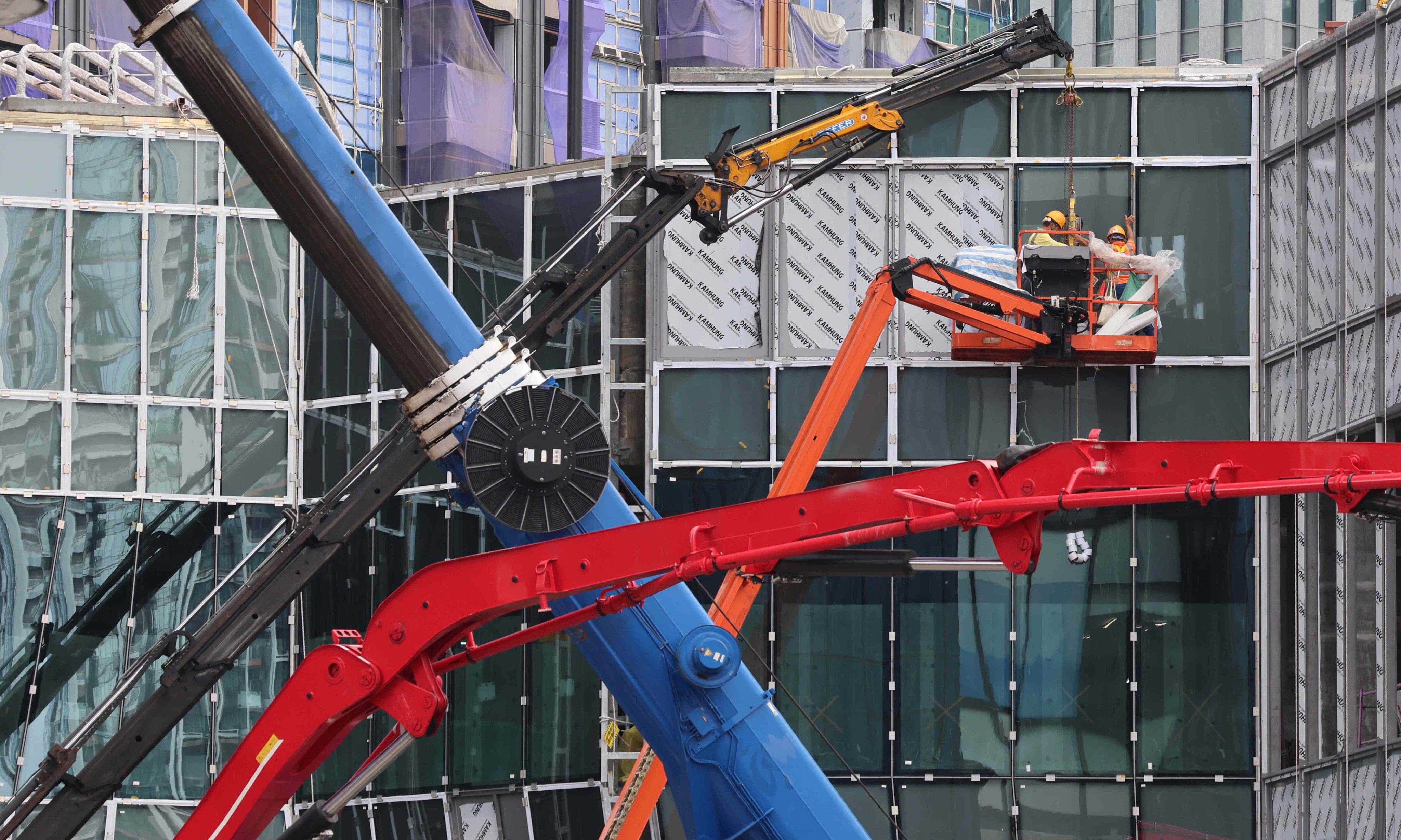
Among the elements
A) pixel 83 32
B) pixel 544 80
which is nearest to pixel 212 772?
pixel 83 32

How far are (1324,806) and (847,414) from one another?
7.47 metres

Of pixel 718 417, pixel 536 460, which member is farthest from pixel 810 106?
pixel 536 460

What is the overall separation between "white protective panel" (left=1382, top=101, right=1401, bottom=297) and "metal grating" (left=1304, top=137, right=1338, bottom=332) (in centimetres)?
136

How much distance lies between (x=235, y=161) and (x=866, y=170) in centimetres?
908

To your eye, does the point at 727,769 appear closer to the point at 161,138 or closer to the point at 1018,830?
the point at 1018,830

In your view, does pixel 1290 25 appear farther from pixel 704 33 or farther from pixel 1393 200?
pixel 1393 200

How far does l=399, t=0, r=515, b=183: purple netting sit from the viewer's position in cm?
4597

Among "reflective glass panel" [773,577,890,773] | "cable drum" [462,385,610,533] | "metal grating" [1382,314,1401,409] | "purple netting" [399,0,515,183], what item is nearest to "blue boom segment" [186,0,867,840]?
"cable drum" [462,385,610,533]

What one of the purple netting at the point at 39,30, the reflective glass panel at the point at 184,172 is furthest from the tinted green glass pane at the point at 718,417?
the purple netting at the point at 39,30

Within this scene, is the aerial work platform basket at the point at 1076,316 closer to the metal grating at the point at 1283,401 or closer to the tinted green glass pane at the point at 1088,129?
the tinted green glass pane at the point at 1088,129

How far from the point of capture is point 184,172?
24.7 metres

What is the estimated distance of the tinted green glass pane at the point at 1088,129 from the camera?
23141 millimetres

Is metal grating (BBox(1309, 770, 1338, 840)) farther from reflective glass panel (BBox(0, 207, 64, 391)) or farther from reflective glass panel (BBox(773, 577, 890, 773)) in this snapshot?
reflective glass panel (BBox(0, 207, 64, 391))

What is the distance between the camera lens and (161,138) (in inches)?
969
